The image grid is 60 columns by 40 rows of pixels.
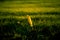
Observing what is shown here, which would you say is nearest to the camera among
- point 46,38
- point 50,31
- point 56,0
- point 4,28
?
point 46,38

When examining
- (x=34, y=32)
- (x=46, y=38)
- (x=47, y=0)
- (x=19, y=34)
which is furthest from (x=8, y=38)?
(x=47, y=0)

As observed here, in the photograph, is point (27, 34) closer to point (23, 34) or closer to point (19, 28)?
point (23, 34)

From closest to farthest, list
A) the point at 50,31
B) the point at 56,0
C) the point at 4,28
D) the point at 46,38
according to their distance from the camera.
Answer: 1. the point at 46,38
2. the point at 50,31
3. the point at 4,28
4. the point at 56,0

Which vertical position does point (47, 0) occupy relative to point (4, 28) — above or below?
below

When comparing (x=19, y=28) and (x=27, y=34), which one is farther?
(x=19, y=28)

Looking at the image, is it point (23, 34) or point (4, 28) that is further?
point (4, 28)

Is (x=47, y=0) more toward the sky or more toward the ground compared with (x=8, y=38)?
more toward the ground

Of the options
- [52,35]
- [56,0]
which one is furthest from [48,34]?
[56,0]

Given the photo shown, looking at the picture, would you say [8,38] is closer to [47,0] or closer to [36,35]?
[36,35]

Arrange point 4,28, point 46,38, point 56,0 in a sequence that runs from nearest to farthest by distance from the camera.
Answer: point 46,38 < point 4,28 < point 56,0
